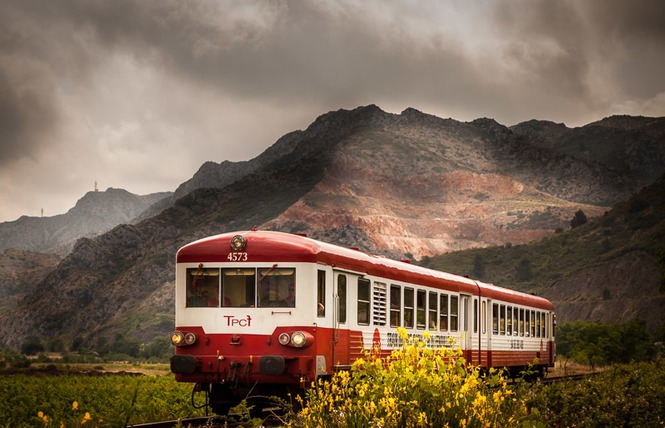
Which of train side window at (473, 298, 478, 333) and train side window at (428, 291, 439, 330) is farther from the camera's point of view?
train side window at (473, 298, 478, 333)

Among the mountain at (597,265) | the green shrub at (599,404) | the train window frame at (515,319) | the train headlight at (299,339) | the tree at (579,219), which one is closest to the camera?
the green shrub at (599,404)

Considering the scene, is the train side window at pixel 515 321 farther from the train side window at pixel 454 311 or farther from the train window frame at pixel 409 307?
the train window frame at pixel 409 307

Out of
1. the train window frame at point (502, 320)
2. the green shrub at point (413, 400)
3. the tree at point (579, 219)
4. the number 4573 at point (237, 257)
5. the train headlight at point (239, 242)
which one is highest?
the tree at point (579, 219)

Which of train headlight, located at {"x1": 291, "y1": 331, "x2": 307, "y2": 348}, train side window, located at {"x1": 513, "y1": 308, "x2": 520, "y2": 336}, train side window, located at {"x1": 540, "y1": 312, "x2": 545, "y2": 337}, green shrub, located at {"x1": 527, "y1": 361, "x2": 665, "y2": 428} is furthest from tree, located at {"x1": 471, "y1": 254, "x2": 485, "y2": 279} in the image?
green shrub, located at {"x1": 527, "y1": 361, "x2": 665, "y2": 428}

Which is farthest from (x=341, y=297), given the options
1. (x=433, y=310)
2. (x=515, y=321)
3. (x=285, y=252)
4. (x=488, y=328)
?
(x=515, y=321)

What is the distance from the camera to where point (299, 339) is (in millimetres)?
16094

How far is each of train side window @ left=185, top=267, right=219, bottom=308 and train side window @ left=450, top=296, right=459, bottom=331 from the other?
8084 mm

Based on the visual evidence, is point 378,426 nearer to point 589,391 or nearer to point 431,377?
point 431,377

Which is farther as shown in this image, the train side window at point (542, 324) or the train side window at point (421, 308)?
the train side window at point (542, 324)

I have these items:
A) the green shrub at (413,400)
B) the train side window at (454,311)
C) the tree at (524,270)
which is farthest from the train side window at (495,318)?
the tree at (524,270)

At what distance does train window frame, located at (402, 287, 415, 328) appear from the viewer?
2014 cm

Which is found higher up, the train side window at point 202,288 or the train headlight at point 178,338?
the train side window at point 202,288

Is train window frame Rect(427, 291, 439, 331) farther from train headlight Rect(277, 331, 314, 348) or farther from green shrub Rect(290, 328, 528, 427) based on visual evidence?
green shrub Rect(290, 328, 528, 427)

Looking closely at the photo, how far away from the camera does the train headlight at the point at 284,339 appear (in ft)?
53.3
